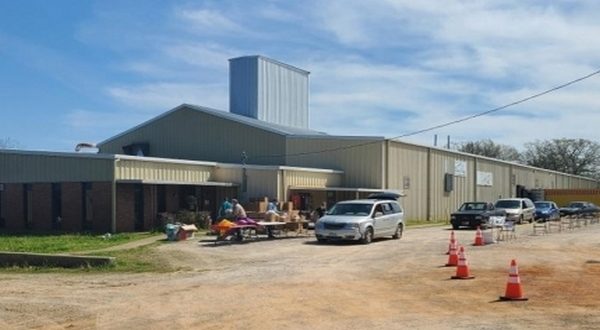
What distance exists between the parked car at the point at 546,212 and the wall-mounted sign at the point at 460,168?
8721 millimetres

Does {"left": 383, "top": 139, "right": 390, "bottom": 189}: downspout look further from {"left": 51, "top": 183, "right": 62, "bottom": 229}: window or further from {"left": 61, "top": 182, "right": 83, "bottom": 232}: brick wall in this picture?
{"left": 51, "top": 183, "right": 62, "bottom": 229}: window

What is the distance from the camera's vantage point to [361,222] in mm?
26844

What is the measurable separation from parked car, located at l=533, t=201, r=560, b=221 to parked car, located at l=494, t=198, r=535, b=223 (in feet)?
7.36

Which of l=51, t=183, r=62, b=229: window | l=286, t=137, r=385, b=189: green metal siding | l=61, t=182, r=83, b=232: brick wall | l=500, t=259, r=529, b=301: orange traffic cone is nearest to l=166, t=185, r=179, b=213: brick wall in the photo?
l=61, t=182, r=83, b=232: brick wall

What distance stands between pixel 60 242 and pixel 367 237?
36.6ft

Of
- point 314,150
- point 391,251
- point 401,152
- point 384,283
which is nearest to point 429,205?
point 401,152

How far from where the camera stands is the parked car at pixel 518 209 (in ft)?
136

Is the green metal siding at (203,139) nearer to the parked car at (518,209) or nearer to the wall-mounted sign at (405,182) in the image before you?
the wall-mounted sign at (405,182)

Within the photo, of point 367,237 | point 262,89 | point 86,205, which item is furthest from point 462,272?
point 262,89

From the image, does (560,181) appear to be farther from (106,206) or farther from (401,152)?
(106,206)

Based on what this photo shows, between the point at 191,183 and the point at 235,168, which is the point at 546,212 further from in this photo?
the point at 191,183

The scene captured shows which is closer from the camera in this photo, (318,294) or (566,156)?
(318,294)

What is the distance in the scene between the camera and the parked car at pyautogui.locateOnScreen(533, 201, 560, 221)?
46469 millimetres

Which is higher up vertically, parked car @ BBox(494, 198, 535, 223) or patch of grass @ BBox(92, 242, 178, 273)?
parked car @ BBox(494, 198, 535, 223)
